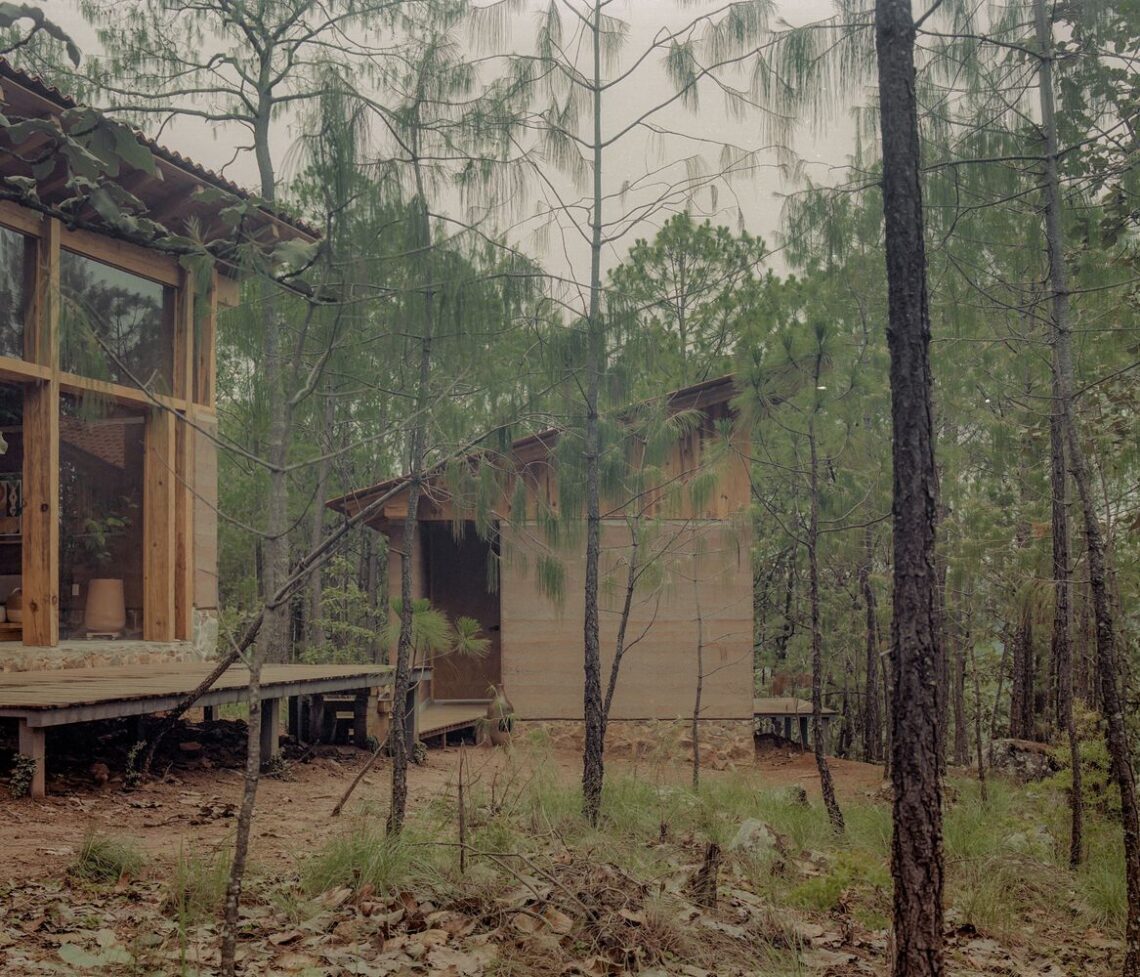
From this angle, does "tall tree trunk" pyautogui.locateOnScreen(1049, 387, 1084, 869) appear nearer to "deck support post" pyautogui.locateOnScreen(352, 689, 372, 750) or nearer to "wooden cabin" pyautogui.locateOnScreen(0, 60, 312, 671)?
"wooden cabin" pyautogui.locateOnScreen(0, 60, 312, 671)

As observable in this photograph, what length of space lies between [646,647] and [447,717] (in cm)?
287

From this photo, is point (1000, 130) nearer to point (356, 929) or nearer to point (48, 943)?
point (356, 929)

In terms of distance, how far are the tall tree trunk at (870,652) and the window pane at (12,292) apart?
30.3 feet

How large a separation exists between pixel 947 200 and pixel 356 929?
570cm

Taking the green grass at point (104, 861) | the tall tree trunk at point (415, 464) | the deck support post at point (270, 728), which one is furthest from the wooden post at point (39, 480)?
the green grass at point (104, 861)

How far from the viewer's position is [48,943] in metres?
4.29

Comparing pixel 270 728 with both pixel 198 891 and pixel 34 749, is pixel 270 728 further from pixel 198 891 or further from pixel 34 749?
pixel 198 891

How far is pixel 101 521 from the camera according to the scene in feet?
34.6

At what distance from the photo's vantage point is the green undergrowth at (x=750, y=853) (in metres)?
5.59

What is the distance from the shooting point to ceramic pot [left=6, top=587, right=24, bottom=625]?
9.69 m

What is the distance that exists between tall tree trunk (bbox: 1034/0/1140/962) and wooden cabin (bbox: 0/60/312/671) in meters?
6.12

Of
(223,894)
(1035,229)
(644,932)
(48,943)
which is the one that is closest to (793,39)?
(1035,229)

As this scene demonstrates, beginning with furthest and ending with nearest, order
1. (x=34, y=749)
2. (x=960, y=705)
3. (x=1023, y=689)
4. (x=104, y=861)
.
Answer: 1. (x=960, y=705)
2. (x=1023, y=689)
3. (x=34, y=749)
4. (x=104, y=861)

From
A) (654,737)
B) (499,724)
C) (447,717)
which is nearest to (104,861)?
(654,737)
